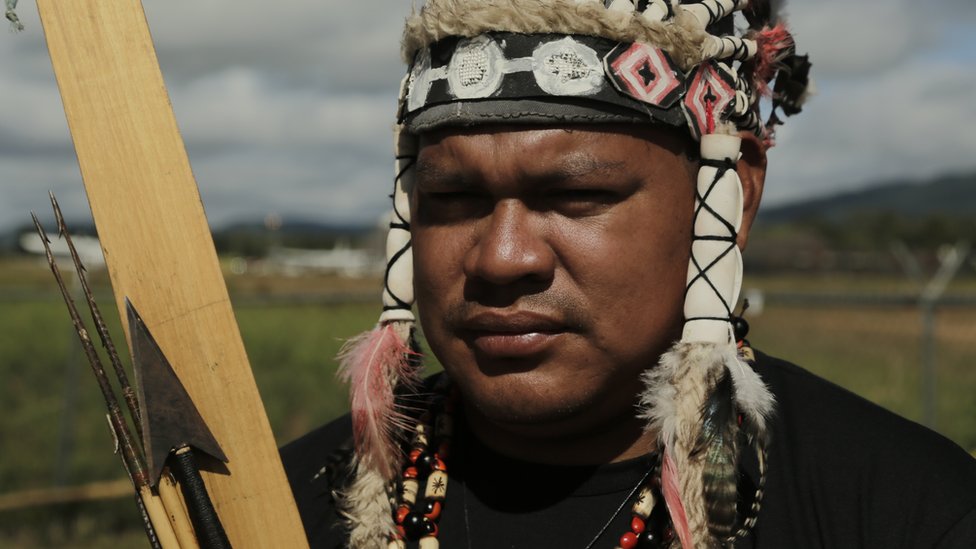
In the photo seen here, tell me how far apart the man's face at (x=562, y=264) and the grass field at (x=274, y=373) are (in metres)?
5.23

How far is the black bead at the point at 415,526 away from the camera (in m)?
2.03

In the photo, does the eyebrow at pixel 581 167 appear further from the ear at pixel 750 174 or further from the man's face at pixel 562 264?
the ear at pixel 750 174

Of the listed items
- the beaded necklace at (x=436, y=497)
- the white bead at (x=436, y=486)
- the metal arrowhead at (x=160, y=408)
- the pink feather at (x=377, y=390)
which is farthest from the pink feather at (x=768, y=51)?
the metal arrowhead at (x=160, y=408)

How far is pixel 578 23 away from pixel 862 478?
1018 millimetres

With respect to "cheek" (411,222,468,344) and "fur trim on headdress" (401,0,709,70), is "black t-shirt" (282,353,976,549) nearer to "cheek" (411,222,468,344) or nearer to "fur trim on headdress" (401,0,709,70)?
"cheek" (411,222,468,344)

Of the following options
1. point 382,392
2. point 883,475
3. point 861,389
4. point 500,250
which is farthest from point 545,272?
point 861,389

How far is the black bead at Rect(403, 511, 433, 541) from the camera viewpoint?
2.03 metres

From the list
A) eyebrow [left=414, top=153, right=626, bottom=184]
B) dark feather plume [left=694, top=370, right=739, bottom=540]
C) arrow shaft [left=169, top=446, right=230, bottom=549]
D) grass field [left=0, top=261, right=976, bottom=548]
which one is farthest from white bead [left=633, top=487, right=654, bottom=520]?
grass field [left=0, top=261, right=976, bottom=548]

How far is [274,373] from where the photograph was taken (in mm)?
11945

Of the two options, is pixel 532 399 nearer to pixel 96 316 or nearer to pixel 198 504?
pixel 198 504

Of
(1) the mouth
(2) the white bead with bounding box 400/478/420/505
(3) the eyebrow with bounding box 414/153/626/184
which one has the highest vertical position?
(3) the eyebrow with bounding box 414/153/626/184

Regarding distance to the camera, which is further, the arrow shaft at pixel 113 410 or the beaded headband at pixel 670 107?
the beaded headband at pixel 670 107

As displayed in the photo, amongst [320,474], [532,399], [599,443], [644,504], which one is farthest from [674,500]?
[320,474]

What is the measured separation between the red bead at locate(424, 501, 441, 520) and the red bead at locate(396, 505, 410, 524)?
1.9 inches
